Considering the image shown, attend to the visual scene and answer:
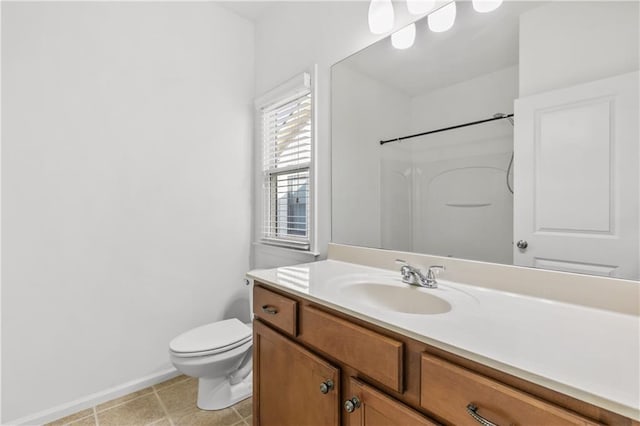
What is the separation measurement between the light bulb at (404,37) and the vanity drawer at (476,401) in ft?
4.40

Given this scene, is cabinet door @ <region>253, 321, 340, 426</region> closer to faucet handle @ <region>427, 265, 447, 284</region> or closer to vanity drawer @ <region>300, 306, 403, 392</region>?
vanity drawer @ <region>300, 306, 403, 392</region>

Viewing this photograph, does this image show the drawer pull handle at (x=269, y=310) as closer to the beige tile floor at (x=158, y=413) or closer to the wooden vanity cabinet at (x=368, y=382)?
the wooden vanity cabinet at (x=368, y=382)

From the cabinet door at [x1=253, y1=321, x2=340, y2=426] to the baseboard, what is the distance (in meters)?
0.98

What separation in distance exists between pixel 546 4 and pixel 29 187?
2357 millimetres

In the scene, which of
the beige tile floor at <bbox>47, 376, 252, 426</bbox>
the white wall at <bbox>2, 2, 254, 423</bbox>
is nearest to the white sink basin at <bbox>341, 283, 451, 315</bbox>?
the beige tile floor at <bbox>47, 376, 252, 426</bbox>

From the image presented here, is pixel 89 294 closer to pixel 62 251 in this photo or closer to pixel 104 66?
pixel 62 251

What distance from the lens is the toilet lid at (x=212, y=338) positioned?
1.51 meters

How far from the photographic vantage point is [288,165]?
2047 mm

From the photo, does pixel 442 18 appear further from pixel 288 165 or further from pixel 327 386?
pixel 327 386

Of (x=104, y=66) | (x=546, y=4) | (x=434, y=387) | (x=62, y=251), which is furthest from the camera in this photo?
(x=104, y=66)

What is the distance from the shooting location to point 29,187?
4.95ft

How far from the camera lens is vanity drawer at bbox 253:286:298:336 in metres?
1.07

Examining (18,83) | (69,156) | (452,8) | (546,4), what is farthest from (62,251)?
(546,4)

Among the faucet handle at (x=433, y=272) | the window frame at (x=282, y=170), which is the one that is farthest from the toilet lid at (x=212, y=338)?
the faucet handle at (x=433, y=272)
